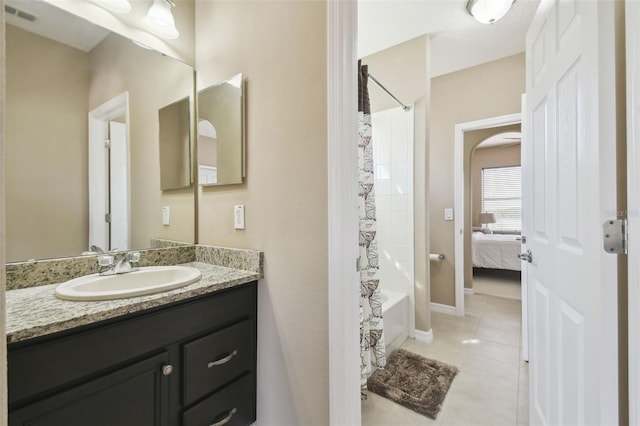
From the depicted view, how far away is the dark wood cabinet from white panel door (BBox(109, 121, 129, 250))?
2.15 ft

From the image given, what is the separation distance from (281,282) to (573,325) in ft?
3.58

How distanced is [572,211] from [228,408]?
155cm

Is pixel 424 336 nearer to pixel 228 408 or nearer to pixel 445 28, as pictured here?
pixel 228 408

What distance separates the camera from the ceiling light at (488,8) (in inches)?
74.5

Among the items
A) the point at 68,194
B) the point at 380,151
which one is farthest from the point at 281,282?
the point at 380,151

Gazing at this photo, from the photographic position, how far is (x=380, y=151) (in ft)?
9.03

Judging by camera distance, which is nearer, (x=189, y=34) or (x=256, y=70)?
(x=256, y=70)

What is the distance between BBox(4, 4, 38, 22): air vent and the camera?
106 centimetres

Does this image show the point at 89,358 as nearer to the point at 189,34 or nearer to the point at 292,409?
the point at 292,409

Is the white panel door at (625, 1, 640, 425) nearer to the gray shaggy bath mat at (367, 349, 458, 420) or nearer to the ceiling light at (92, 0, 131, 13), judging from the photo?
the gray shaggy bath mat at (367, 349, 458, 420)

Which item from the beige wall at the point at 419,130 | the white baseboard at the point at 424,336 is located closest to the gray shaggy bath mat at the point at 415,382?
the white baseboard at the point at 424,336

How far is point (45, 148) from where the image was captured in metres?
1.14

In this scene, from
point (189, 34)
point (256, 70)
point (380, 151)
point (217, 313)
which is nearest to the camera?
point (217, 313)

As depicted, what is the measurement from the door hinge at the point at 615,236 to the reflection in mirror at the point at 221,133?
1.36 meters
